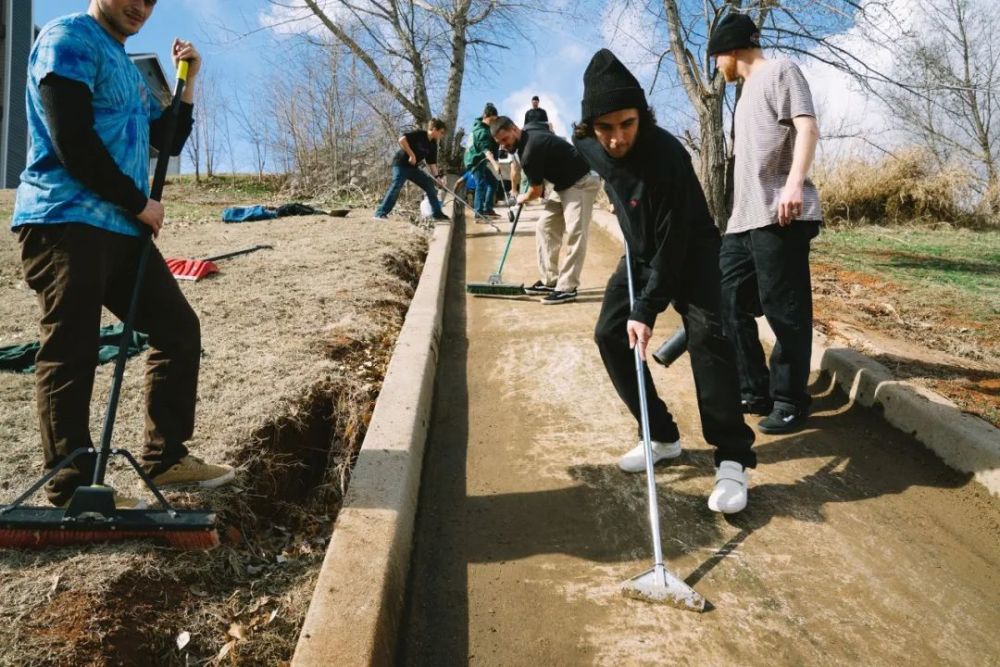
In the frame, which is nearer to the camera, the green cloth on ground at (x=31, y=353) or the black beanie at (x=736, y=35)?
the black beanie at (x=736, y=35)

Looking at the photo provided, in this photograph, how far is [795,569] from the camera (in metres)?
2.53

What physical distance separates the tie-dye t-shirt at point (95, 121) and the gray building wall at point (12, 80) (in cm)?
4907

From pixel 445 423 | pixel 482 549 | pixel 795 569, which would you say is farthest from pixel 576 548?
pixel 445 423

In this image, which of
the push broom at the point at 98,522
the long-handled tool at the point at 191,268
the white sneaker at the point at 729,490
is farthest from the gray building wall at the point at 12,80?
the white sneaker at the point at 729,490

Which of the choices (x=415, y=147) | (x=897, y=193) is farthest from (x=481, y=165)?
(x=897, y=193)

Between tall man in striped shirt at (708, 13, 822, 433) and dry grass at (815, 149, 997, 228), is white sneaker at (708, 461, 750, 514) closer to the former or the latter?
tall man in striped shirt at (708, 13, 822, 433)

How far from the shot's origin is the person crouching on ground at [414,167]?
33.8 feet

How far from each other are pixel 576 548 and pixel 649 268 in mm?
1298

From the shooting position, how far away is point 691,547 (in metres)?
2.67

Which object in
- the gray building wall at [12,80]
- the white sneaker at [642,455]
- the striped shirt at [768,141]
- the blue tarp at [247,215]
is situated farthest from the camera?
the gray building wall at [12,80]

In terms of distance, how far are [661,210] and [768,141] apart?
3.39 ft

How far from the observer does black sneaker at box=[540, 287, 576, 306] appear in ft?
20.9

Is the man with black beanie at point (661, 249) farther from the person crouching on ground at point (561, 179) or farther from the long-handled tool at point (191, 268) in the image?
the long-handled tool at point (191, 268)

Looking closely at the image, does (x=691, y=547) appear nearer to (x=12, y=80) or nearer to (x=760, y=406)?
(x=760, y=406)
